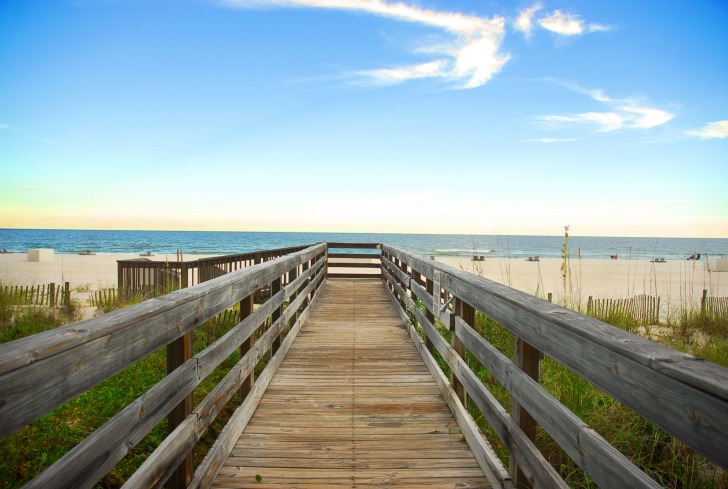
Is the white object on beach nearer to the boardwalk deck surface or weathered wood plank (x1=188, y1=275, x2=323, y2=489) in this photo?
A: the boardwalk deck surface

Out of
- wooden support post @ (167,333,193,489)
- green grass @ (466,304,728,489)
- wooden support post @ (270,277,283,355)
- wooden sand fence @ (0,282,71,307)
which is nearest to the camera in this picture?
wooden support post @ (167,333,193,489)

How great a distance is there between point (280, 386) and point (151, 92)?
3939 centimetres

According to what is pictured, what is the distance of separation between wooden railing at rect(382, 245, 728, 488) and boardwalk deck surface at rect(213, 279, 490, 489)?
0.42 m

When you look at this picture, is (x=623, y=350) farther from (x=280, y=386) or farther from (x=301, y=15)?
(x=301, y=15)

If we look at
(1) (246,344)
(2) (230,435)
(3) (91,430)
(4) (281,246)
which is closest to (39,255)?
(3) (91,430)

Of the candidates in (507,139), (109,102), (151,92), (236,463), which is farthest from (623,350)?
(507,139)

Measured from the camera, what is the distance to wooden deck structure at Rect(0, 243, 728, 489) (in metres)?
1.04

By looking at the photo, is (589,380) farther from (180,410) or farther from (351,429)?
(351,429)

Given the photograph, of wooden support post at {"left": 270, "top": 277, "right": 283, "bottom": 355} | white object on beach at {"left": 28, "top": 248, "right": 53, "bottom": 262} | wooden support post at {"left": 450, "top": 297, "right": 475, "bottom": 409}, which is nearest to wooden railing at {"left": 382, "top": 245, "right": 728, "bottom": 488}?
wooden support post at {"left": 450, "top": 297, "right": 475, "bottom": 409}

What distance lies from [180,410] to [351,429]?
1.54m

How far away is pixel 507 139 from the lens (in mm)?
55594

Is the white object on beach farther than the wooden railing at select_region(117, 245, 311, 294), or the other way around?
the white object on beach

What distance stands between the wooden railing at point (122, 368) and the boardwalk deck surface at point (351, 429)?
0.33m

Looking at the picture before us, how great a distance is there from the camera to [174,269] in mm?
11164
